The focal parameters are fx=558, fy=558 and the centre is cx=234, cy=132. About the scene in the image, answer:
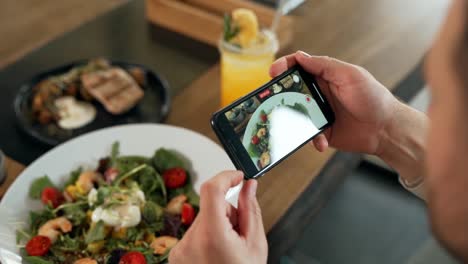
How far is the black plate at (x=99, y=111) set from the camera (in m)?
1.14

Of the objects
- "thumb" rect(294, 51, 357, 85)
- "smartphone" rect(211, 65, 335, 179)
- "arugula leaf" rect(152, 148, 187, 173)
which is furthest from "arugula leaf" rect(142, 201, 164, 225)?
"thumb" rect(294, 51, 357, 85)

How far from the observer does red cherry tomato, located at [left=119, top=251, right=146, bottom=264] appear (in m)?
0.87

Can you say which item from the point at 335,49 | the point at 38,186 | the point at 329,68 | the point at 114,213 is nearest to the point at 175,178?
the point at 114,213

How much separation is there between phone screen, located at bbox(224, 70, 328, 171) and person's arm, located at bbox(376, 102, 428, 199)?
117 millimetres

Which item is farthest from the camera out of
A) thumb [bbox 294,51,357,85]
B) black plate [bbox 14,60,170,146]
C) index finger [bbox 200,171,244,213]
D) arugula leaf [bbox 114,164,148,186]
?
black plate [bbox 14,60,170,146]

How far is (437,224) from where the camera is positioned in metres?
0.34

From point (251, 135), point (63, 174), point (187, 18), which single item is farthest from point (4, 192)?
point (187, 18)

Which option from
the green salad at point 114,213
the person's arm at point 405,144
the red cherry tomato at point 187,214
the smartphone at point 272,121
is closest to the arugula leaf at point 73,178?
the green salad at point 114,213

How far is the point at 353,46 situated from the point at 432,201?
111cm

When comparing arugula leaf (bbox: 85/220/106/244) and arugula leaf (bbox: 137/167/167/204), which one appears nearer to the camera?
arugula leaf (bbox: 85/220/106/244)

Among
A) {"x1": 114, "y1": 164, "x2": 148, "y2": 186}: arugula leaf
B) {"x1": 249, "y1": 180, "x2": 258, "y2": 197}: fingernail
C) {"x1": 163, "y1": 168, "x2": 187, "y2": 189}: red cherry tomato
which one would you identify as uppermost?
{"x1": 249, "y1": 180, "x2": 258, "y2": 197}: fingernail

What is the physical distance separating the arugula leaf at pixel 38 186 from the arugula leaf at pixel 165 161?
0.20m

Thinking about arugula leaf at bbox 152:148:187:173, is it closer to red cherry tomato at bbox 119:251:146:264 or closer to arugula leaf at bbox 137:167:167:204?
arugula leaf at bbox 137:167:167:204

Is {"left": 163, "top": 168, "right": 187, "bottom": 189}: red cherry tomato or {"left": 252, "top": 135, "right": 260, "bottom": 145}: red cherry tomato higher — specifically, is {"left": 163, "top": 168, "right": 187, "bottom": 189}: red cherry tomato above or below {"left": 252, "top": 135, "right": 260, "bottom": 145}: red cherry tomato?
below
